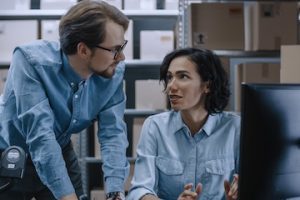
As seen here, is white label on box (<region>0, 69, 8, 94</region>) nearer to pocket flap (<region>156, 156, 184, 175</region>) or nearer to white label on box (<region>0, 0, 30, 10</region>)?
white label on box (<region>0, 0, 30, 10</region>)

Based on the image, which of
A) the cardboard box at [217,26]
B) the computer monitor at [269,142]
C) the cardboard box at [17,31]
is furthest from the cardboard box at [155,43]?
the computer monitor at [269,142]

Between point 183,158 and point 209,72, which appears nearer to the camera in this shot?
point 183,158

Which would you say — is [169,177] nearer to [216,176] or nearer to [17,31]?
[216,176]

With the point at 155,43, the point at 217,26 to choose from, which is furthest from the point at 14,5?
the point at 217,26

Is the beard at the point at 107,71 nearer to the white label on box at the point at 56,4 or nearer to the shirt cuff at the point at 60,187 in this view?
the shirt cuff at the point at 60,187

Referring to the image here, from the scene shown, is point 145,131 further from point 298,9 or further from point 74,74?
point 298,9

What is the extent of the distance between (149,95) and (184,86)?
1418 mm

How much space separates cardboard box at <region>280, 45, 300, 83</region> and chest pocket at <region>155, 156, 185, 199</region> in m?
0.80

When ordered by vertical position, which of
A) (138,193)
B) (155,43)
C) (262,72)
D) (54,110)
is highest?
(155,43)

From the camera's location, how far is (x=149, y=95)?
2.99 metres

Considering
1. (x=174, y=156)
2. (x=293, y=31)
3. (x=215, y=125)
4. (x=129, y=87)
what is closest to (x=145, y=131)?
(x=174, y=156)

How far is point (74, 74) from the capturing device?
1372 mm

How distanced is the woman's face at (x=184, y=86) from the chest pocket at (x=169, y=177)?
0.20 meters

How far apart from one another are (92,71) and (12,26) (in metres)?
1.75
